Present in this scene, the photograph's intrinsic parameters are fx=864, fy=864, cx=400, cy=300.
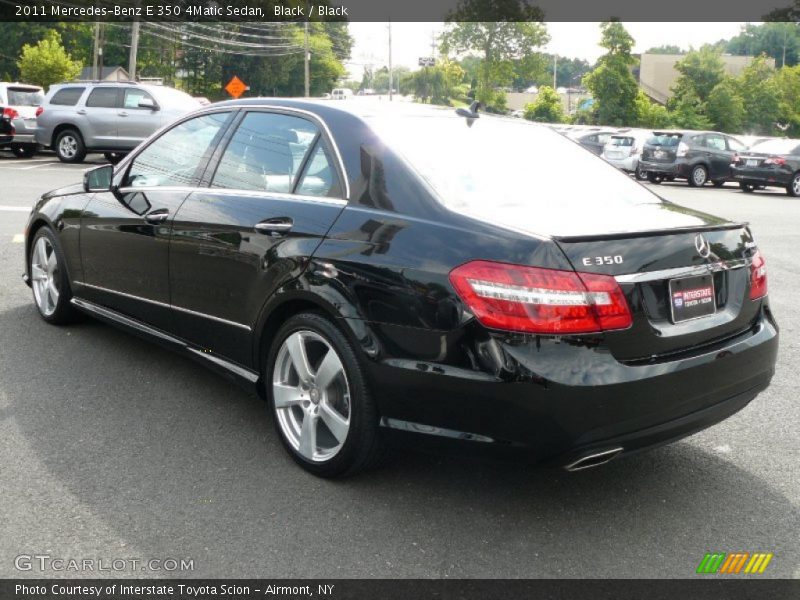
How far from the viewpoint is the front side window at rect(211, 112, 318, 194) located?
3934mm

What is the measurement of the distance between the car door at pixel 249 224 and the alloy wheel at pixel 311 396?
0.89ft

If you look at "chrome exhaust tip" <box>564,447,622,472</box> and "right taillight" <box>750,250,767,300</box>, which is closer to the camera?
"chrome exhaust tip" <box>564,447,622,472</box>

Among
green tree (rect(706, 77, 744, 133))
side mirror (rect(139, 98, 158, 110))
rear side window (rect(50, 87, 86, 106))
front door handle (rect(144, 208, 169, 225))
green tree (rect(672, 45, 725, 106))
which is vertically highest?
green tree (rect(672, 45, 725, 106))

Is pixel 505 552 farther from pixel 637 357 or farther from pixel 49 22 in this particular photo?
pixel 49 22

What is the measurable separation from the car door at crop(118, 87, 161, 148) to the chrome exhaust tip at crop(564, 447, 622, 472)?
18.4 metres

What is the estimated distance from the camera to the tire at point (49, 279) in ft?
18.7

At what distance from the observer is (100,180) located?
16.9 feet

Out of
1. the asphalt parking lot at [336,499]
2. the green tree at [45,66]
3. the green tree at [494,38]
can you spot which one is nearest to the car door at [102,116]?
the asphalt parking lot at [336,499]

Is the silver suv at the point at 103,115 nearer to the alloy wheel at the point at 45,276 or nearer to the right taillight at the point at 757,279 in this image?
the alloy wheel at the point at 45,276

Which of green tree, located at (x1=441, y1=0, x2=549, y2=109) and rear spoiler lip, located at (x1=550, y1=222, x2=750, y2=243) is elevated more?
green tree, located at (x1=441, y1=0, x2=549, y2=109)

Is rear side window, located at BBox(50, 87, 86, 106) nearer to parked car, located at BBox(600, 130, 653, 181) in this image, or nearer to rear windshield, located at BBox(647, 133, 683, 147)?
parked car, located at BBox(600, 130, 653, 181)
